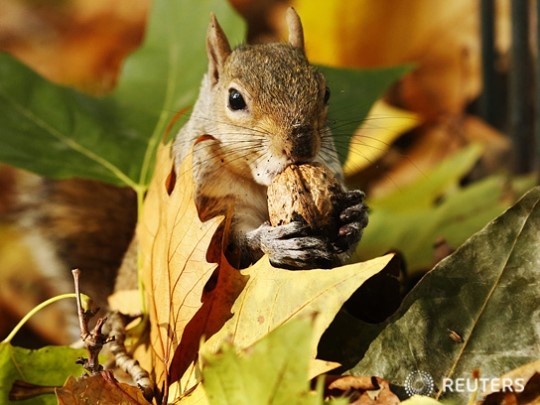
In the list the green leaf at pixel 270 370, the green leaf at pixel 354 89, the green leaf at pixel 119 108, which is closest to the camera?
the green leaf at pixel 270 370

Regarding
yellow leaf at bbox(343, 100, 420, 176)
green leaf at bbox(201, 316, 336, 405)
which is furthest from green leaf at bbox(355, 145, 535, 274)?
green leaf at bbox(201, 316, 336, 405)

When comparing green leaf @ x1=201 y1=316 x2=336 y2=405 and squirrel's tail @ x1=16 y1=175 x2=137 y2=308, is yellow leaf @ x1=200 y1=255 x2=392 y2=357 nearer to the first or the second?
green leaf @ x1=201 y1=316 x2=336 y2=405

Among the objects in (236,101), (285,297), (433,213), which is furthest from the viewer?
(433,213)

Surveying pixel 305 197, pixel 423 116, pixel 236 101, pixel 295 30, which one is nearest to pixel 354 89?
pixel 295 30

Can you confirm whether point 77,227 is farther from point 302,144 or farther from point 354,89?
point 302,144

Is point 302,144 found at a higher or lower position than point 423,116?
higher

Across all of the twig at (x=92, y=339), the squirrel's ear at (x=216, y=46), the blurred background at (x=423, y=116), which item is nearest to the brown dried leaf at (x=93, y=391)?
the twig at (x=92, y=339)

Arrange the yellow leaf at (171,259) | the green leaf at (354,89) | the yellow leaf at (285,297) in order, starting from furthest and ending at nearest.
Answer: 1. the green leaf at (354,89)
2. the yellow leaf at (171,259)
3. the yellow leaf at (285,297)

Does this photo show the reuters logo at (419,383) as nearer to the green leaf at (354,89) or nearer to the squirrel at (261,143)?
the squirrel at (261,143)
